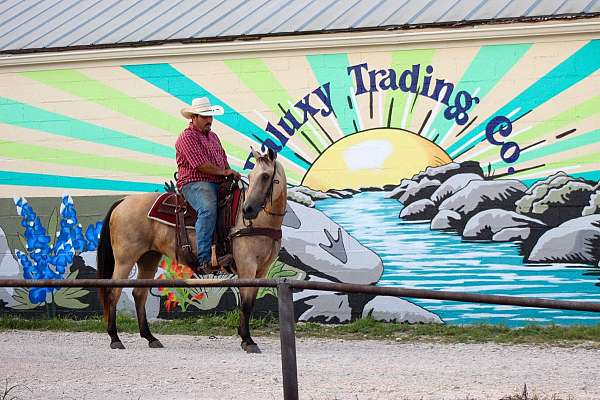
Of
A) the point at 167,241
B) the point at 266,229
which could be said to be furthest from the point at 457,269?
the point at 167,241

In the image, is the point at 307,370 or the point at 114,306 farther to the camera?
the point at 114,306

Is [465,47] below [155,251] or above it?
above

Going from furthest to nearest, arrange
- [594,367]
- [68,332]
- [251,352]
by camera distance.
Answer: [68,332] → [251,352] → [594,367]

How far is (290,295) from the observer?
16.6ft

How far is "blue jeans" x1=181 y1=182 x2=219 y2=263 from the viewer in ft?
28.9

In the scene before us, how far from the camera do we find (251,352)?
864cm

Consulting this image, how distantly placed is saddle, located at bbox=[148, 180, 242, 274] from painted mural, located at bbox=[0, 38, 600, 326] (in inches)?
53.5

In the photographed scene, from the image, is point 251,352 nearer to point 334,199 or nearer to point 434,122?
point 334,199

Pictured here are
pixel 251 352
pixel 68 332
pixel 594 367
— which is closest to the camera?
pixel 594 367

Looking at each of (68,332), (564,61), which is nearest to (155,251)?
(68,332)

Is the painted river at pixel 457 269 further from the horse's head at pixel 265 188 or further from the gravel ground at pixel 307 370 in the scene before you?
the horse's head at pixel 265 188

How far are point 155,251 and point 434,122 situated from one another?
10.1 feet

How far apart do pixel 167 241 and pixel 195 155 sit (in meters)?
0.92

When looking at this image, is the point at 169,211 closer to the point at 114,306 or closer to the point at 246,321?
the point at 114,306
